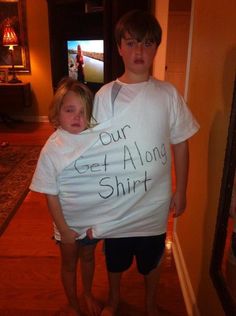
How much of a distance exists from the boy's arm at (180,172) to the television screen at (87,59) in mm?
3072

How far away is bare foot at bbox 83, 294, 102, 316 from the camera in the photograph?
4.27 ft

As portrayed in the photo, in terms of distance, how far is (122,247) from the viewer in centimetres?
111

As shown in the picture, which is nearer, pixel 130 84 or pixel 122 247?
pixel 130 84

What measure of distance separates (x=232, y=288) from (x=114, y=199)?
1.41 feet

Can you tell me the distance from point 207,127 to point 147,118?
12.8 inches

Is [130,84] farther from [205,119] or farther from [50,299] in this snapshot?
[50,299]

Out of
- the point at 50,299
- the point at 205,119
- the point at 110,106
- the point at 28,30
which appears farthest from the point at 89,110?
the point at 28,30

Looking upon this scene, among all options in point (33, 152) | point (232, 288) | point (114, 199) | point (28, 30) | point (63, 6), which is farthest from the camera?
point (28, 30)

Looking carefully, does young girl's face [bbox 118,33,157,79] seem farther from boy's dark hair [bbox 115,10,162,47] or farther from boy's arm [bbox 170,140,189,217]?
boy's arm [bbox 170,140,189,217]

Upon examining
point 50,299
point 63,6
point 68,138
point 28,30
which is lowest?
point 50,299

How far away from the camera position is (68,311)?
130 centimetres

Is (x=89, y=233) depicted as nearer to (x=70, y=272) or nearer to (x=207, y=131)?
(x=70, y=272)

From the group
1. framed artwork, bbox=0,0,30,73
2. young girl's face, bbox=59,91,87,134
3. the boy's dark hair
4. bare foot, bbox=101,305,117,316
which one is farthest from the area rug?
framed artwork, bbox=0,0,30,73

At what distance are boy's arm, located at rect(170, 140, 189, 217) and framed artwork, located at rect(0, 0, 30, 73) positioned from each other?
4050 millimetres
